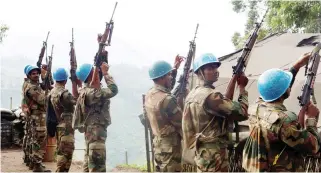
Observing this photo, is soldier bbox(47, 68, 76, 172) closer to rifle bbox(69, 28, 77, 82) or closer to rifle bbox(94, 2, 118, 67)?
rifle bbox(69, 28, 77, 82)

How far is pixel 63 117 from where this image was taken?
7297 mm

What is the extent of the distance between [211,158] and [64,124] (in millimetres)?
3553

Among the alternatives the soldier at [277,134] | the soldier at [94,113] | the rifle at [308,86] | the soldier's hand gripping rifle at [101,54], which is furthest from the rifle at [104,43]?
the soldier at [277,134]

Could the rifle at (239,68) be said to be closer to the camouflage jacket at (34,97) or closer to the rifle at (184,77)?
the rifle at (184,77)

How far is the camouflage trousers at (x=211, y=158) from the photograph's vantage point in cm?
445

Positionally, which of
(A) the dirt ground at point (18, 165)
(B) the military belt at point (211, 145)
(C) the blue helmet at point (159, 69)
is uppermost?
(C) the blue helmet at point (159, 69)

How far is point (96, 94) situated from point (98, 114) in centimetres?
44

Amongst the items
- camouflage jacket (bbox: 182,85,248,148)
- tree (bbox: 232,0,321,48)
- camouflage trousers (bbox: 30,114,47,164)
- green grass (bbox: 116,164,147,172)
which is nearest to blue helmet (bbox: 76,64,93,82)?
camouflage jacket (bbox: 182,85,248,148)

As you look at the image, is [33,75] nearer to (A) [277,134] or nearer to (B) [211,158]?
(B) [211,158]

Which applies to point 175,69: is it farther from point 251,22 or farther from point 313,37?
point 251,22

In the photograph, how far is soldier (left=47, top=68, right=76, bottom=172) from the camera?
22.7 ft

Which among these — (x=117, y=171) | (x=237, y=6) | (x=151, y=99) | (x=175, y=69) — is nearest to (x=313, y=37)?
(x=175, y=69)

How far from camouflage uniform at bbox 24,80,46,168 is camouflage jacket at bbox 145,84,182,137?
408cm

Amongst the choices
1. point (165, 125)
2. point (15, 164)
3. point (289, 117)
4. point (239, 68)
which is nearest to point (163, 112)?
point (165, 125)
